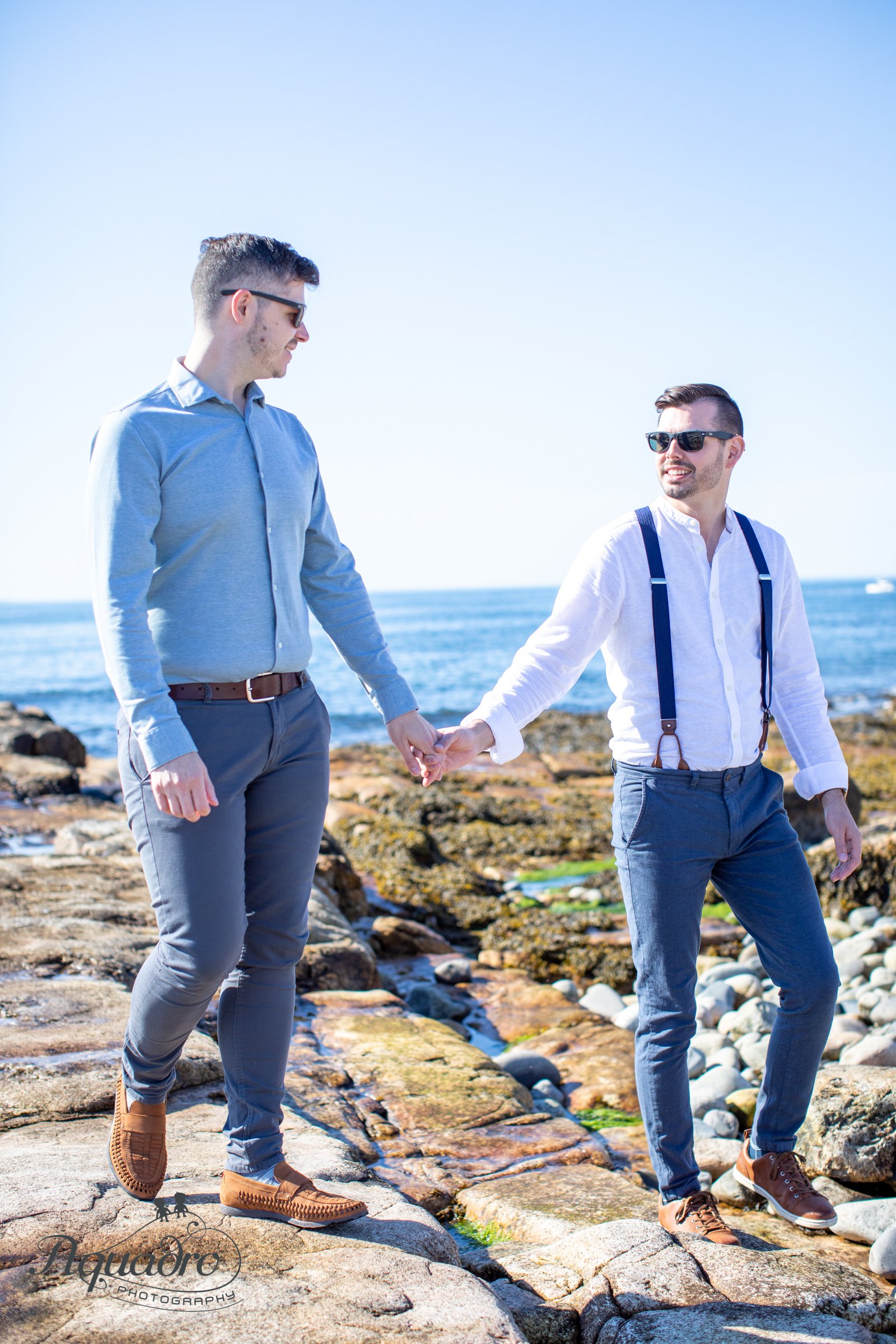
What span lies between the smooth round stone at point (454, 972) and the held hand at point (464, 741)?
425 centimetres

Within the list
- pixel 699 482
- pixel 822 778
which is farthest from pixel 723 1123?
pixel 699 482

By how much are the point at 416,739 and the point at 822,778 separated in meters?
1.29

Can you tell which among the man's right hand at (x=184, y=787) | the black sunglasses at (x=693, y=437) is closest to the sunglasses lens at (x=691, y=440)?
the black sunglasses at (x=693, y=437)

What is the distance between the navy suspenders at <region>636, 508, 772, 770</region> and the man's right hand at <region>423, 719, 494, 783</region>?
1.71 ft

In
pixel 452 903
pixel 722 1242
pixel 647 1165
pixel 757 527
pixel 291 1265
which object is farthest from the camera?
pixel 452 903

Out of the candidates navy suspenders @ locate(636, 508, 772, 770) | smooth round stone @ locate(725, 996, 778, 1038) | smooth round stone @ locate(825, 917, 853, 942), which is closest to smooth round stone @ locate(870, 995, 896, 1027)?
smooth round stone @ locate(725, 996, 778, 1038)

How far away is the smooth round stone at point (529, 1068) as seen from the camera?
5.30 metres

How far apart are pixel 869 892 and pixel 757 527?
5.92 metres

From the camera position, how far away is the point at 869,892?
8.41 m

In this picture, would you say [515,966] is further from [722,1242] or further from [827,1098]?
[722,1242]

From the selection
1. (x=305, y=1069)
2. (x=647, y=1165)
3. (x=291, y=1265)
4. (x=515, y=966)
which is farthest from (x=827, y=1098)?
(x=515, y=966)

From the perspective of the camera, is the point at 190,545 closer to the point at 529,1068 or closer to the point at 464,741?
the point at 464,741

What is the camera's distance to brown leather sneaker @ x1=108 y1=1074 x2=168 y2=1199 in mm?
2691

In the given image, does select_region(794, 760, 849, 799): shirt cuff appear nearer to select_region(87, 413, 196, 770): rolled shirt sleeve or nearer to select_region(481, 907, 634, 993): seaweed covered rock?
select_region(87, 413, 196, 770): rolled shirt sleeve
